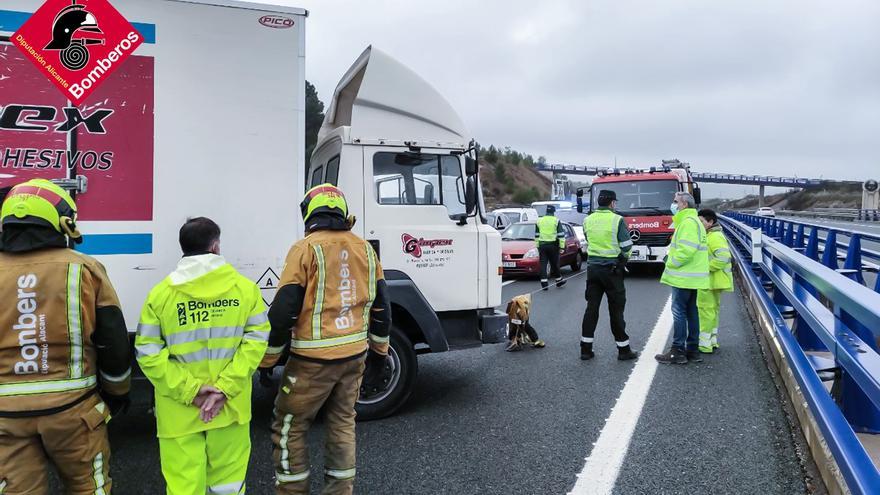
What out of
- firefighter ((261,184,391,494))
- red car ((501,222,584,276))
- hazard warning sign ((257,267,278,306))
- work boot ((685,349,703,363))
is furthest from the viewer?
red car ((501,222,584,276))

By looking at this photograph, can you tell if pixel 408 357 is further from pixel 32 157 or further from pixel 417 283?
pixel 32 157

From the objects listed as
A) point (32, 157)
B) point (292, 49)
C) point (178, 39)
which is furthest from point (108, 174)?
point (292, 49)

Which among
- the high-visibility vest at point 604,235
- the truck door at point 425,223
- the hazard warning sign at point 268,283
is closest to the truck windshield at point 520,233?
the high-visibility vest at point 604,235

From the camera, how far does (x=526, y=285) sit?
1370 cm

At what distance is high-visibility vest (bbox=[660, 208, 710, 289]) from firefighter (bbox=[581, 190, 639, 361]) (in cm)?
49

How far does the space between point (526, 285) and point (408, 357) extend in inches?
355

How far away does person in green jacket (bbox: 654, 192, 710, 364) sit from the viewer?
6.49m

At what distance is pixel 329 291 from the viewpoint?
3324 mm

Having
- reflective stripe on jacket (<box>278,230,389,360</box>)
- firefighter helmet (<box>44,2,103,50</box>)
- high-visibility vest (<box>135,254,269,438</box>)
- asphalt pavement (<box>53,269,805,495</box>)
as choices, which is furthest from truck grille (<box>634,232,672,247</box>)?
high-visibility vest (<box>135,254,269,438</box>)

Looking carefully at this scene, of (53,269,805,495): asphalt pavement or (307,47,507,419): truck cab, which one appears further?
(307,47,507,419): truck cab

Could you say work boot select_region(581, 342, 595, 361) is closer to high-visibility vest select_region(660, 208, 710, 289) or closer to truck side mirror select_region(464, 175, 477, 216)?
high-visibility vest select_region(660, 208, 710, 289)

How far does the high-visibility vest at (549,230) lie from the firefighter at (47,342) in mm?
10611

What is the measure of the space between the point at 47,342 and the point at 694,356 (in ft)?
19.6

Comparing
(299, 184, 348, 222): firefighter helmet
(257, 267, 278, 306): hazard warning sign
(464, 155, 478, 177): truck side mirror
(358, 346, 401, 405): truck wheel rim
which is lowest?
(358, 346, 401, 405): truck wheel rim
